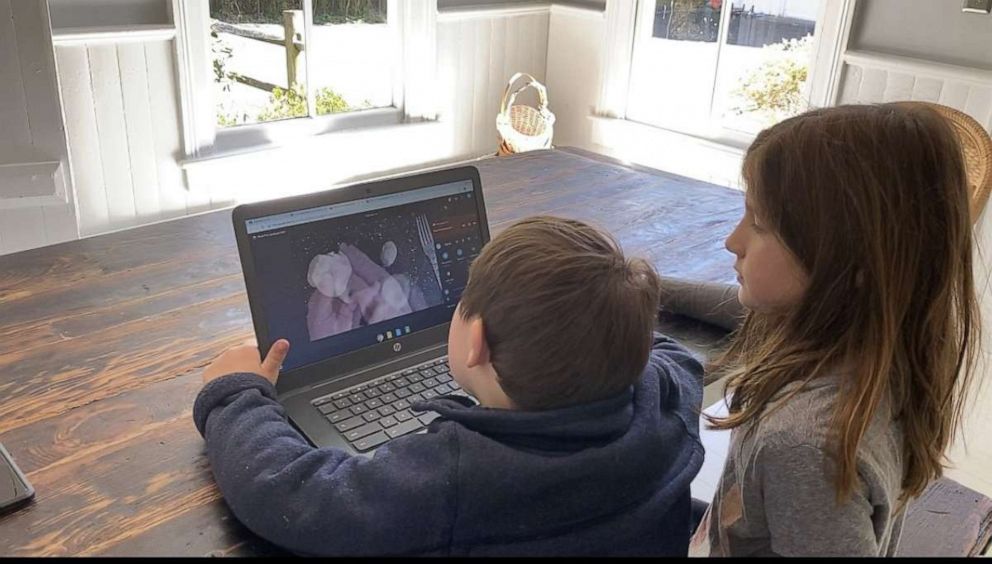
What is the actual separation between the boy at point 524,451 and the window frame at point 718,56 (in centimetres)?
254

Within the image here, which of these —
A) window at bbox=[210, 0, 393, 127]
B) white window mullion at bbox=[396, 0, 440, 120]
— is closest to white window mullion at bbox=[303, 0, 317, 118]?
window at bbox=[210, 0, 393, 127]

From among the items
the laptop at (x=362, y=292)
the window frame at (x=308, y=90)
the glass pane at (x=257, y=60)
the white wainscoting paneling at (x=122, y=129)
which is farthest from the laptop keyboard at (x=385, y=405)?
the glass pane at (x=257, y=60)

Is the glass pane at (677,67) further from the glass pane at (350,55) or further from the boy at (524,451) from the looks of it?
the boy at (524,451)

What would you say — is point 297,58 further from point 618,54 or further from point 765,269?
point 765,269

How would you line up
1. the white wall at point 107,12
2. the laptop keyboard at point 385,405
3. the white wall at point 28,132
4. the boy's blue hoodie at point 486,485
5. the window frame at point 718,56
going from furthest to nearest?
the window frame at point 718,56
the white wall at point 107,12
the white wall at point 28,132
the laptop keyboard at point 385,405
the boy's blue hoodie at point 486,485

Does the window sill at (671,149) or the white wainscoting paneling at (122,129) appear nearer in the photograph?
the white wainscoting paneling at (122,129)

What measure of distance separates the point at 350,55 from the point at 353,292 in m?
2.51

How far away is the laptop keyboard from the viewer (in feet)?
3.02

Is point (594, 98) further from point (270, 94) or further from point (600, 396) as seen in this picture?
point (600, 396)

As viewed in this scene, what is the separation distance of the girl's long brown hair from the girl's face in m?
0.01

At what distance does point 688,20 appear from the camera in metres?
3.47

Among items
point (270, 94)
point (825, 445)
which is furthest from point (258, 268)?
point (270, 94)

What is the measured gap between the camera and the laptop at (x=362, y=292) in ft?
3.14

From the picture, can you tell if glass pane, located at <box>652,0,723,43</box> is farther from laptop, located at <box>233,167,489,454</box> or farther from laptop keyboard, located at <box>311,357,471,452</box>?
laptop keyboard, located at <box>311,357,471,452</box>
